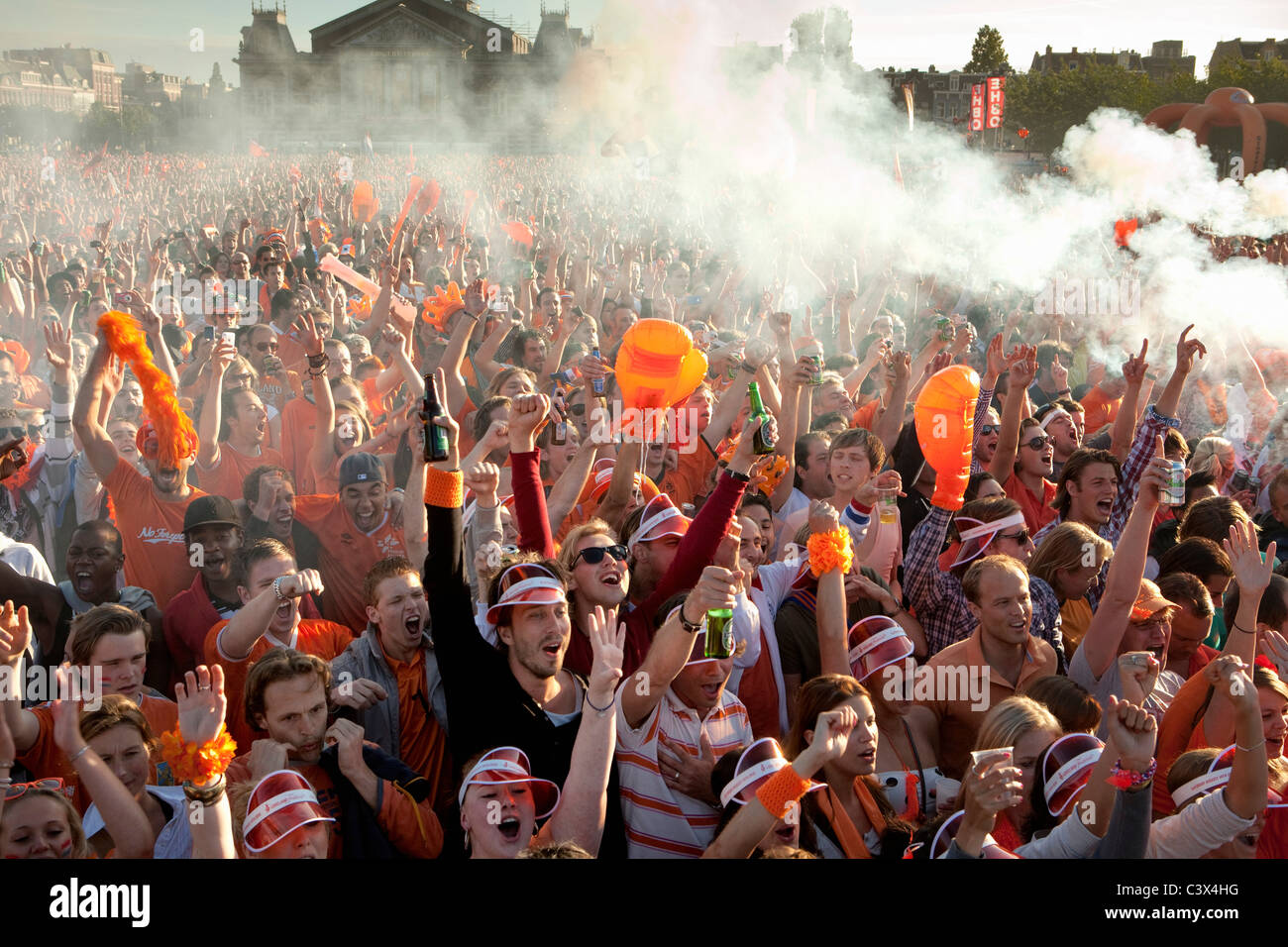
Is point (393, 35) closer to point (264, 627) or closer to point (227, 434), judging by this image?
point (227, 434)

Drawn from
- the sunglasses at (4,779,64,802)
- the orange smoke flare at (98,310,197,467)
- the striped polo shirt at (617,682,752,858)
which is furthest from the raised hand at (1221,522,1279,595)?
the orange smoke flare at (98,310,197,467)

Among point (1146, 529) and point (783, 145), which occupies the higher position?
point (783, 145)

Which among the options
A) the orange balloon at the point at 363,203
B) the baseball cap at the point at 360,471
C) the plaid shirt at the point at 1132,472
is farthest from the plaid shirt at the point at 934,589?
the orange balloon at the point at 363,203

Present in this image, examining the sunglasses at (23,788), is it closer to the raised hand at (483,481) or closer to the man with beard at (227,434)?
the raised hand at (483,481)

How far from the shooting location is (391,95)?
18.6m

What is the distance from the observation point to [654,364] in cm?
521

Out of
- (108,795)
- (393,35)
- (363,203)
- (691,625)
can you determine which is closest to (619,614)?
(691,625)

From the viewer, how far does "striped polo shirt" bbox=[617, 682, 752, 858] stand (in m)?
3.30

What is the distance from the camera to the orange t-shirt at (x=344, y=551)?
485cm

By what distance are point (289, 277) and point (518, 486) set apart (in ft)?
23.6

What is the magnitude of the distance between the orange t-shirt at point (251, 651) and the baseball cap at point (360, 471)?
82 centimetres

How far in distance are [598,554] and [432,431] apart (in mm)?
A: 703

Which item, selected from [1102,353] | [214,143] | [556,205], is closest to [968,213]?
[1102,353]

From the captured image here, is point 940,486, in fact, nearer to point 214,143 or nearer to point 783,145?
point 783,145
